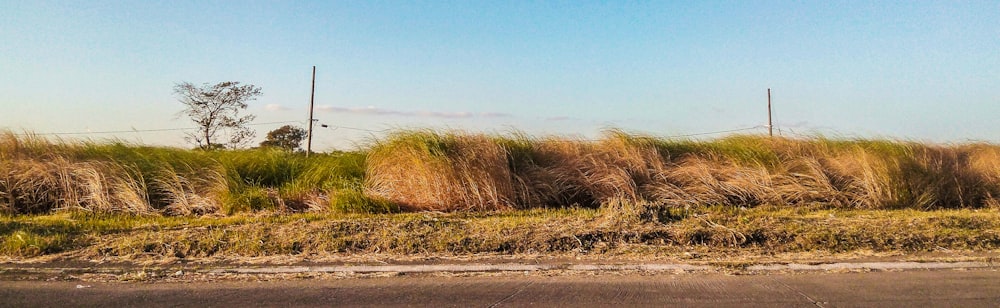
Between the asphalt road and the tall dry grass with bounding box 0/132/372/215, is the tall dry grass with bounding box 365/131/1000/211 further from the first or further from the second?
the asphalt road

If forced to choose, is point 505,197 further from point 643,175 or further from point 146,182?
Result: point 146,182

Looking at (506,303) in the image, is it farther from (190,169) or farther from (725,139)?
(725,139)

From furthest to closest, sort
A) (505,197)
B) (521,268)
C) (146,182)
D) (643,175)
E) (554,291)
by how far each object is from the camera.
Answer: (643,175) < (146,182) < (505,197) < (521,268) < (554,291)

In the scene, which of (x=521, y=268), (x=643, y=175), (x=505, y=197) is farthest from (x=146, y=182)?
(x=643, y=175)

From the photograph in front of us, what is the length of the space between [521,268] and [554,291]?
0.80 meters

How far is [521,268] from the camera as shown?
5758 mm

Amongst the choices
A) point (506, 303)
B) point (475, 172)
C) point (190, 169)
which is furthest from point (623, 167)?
point (190, 169)

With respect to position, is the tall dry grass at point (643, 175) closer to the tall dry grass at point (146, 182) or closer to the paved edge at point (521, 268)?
the tall dry grass at point (146, 182)

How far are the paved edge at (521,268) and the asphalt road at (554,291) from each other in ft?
0.79

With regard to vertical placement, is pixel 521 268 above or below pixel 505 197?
below

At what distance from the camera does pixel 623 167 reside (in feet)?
37.8

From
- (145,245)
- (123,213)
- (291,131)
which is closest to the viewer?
(145,245)

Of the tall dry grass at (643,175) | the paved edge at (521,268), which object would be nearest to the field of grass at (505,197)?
the tall dry grass at (643,175)

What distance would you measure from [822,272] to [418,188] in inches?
256
